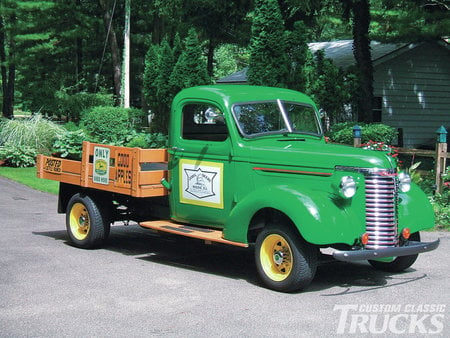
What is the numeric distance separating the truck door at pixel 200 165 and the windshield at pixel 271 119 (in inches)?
9.4

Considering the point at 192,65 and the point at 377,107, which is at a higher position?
the point at 192,65

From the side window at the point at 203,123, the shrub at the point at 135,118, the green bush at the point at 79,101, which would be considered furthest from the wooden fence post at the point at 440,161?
the green bush at the point at 79,101

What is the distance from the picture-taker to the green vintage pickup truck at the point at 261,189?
732 centimetres

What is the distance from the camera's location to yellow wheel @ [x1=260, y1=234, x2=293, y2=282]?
7.41 metres

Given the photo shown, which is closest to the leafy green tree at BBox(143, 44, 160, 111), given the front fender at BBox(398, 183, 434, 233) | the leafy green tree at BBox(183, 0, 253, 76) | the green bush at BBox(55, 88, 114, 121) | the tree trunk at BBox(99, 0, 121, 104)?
the leafy green tree at BBox(183, 0, 253, 76)

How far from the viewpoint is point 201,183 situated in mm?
8602

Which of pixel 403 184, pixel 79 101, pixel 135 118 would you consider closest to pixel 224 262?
pixel 403 184

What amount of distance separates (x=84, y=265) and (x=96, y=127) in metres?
18.4

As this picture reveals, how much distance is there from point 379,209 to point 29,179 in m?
14.4

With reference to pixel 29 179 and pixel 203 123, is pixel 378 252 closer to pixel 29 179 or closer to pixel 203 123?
pixel 203 123

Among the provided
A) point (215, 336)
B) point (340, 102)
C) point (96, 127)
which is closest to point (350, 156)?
point (215, 336)

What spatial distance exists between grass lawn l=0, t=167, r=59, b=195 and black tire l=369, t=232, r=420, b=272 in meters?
10.4

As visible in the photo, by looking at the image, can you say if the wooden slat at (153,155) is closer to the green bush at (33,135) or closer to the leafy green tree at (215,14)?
the green bush at (33,135)

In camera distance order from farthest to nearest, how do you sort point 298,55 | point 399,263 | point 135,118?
point 135,118 < point 298,55 < point 399,263
